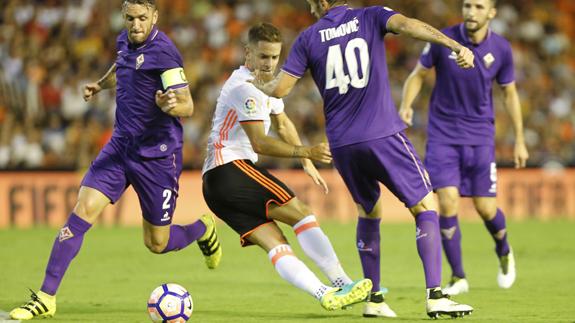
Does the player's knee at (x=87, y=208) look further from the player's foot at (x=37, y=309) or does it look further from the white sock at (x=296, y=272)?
the white sock at (x=296, y=272)

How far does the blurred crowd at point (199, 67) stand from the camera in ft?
66.2

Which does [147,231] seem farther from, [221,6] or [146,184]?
[221,6]

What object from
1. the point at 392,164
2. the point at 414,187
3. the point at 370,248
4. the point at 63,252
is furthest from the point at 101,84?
the point at 414,187

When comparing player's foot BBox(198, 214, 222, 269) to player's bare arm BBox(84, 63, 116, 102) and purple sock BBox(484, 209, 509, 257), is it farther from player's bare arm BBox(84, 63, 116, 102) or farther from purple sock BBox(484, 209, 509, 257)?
purple sock BBox(484, 209, 509, 257)

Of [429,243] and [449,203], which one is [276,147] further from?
[449,203]

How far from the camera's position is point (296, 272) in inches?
318

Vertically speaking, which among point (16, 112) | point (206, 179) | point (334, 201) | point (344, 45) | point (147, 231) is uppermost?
point (344, 45)

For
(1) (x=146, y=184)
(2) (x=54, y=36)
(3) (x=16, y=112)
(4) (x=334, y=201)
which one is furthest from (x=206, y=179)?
(2) (x=54, y=36)

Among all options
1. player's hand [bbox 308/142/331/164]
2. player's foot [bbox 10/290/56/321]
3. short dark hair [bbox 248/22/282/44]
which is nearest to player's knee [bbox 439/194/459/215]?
short dark hair [bbox 248/22/282/44]

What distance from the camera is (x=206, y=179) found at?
8.65 metres

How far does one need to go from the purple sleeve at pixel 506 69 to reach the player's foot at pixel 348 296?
3.74 meters

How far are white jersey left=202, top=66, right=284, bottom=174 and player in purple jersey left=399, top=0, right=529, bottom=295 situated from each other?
7.59ft

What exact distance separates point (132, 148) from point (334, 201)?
10841mm

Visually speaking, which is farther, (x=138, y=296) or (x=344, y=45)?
(x=138, y=296)
